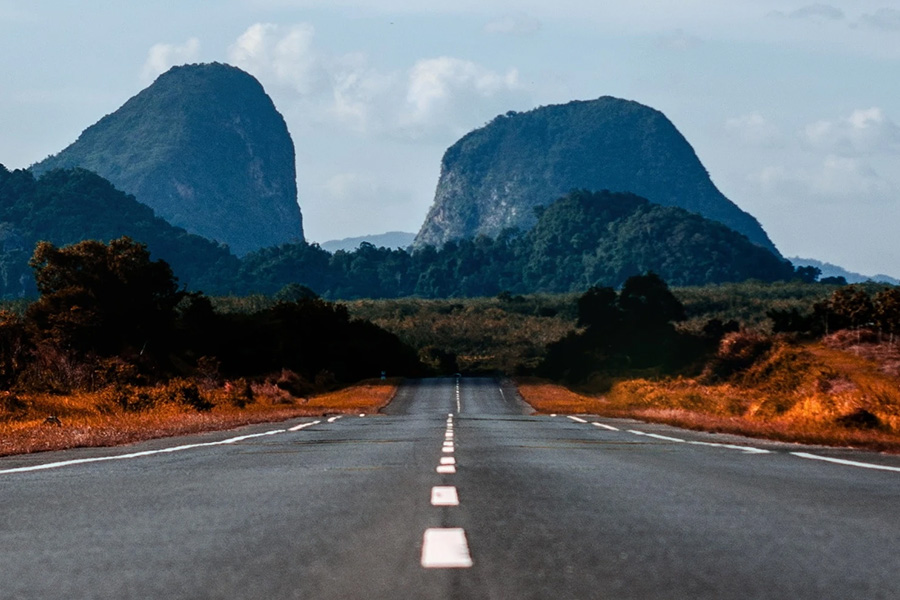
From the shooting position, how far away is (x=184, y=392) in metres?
42.4

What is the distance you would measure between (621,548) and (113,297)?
72.8 meters

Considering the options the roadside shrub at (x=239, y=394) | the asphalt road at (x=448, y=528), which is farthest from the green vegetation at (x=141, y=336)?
the asphalt road at (x=448, y=528)

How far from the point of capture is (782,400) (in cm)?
4647

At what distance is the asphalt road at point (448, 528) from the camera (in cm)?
553

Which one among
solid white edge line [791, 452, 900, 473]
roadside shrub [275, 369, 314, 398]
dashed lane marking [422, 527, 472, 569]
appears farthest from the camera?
roadside shrub [275, 369, 314, 398]

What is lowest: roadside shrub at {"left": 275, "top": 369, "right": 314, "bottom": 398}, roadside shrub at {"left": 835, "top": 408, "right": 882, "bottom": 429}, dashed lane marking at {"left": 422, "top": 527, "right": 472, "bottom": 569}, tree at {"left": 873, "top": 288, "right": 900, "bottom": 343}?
roadside shrub at {"left": 275, "top": 369, "right": 314, "bottom": 398}

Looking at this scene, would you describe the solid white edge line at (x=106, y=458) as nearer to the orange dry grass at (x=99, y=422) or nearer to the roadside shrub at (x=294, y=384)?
the orange dry grass at (x=99, y=422)

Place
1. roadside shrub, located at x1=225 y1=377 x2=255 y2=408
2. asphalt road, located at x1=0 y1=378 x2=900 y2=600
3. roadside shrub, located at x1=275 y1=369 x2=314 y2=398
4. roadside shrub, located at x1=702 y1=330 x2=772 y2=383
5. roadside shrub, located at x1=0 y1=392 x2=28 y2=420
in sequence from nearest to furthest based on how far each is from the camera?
asphalt road, located at x1=0 y1=378 x2=900 y2=600 → roadside shrub, located at x1=0 y1=392 x2=28 y2=420 → roadside shrub, located at x1=225 y1=377 x2=255 y2=408 → roadside shrub, located at x1=702 y1=330 x2=772 y2=383 → roadside shrub, located at x1=275 y1=369 x2=314 y2=398

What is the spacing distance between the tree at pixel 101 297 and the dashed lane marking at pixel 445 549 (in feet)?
217

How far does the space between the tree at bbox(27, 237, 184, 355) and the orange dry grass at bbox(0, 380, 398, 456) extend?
1865 cm

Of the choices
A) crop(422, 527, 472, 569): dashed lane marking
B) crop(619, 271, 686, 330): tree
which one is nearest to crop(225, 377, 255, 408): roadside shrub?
crop(422, 527, 472, 569): dashed lane marking

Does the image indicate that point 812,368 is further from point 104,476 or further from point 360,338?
point 360,338

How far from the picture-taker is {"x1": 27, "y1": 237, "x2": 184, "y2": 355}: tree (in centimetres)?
7275

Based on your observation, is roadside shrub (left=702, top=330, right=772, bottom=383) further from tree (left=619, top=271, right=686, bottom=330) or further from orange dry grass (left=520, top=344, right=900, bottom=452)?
tree (left=619, top=271, right=686, bottom=330)
